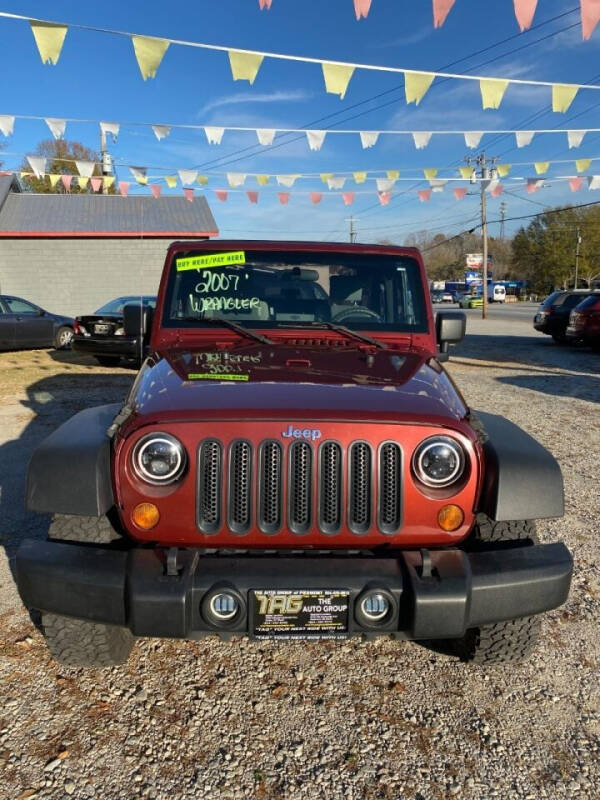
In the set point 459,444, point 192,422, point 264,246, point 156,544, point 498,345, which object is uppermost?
point 264,246

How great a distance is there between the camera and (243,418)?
7.16ft

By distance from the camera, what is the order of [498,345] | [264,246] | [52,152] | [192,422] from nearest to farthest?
[192,422], [264,246], [498,345], [52,152]

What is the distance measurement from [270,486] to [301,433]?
229mm

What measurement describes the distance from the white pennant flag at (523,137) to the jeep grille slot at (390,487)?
958 centimetres

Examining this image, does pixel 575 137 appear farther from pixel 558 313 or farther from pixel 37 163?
pixel 37 163

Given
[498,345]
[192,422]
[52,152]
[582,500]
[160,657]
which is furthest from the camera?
[52,152]

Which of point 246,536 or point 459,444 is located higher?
point 459,444

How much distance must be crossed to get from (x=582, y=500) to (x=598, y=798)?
10.0 ft

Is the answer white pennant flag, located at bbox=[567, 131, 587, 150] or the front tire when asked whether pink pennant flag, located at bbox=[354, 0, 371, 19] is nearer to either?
the front tire

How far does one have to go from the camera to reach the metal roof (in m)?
19.5

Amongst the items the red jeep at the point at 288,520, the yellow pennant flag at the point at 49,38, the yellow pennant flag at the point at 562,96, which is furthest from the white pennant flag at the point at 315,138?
the red jeep at the point at 288,520

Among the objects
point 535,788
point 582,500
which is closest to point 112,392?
point 582,500

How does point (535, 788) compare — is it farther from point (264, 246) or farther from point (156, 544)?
point (264, 246)

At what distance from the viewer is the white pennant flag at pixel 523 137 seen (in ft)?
33.0
